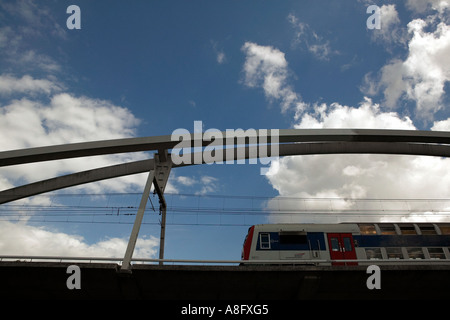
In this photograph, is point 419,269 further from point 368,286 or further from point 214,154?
point 214,154

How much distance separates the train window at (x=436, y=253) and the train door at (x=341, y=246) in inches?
188

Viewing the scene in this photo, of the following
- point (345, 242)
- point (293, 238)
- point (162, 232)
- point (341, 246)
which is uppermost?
point (162, 232)

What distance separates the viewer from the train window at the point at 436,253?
18734 millimetres

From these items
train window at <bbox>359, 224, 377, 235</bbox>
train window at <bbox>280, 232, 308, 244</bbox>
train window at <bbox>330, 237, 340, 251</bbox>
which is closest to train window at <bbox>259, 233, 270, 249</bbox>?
train window at <bbox>280, 232, 308, 244</bbox>

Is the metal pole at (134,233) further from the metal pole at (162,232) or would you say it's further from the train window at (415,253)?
the train window at (415,253)

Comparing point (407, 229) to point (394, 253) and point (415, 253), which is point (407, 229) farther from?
point (394, 253)

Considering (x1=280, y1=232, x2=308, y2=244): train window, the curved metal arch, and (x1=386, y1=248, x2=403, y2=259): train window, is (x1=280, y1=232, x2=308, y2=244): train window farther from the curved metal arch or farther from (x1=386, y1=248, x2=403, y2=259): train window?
the curved metal arch

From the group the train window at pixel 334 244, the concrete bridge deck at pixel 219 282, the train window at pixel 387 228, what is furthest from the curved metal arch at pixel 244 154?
the concrete bridge deck at pixel 219 282

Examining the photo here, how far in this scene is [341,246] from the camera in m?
18.6

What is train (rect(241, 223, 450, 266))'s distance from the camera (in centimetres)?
1834

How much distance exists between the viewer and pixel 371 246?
18.8 m

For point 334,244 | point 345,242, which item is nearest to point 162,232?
point 334,244

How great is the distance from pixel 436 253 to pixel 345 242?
18.2 feet
